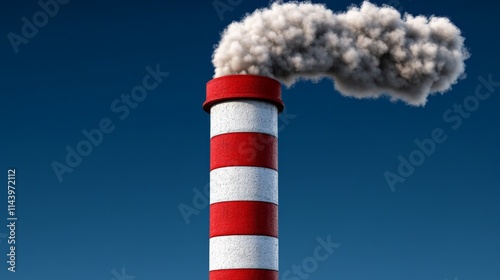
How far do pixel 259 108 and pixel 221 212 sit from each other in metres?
2.28

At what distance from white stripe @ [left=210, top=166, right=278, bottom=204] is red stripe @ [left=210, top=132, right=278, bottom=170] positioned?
122 millimetres

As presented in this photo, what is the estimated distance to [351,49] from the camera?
625 inches

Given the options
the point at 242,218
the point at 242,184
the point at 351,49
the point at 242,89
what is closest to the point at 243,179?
the point at 242,184

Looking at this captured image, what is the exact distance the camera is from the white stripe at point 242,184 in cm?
1455

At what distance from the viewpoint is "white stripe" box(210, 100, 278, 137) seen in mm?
14789

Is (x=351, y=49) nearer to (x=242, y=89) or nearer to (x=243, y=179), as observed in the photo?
(x=242, y=89)

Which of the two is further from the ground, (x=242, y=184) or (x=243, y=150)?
(x=243, y=150)

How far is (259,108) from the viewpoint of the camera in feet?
49.0

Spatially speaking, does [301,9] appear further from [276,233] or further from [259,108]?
[276,233]

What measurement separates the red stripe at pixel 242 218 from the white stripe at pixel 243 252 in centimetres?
12

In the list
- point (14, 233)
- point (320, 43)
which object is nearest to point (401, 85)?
point (320, 43)

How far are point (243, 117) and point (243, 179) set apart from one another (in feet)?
4.20

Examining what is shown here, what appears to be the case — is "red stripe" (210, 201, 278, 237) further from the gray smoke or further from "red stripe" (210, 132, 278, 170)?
the gray smoke

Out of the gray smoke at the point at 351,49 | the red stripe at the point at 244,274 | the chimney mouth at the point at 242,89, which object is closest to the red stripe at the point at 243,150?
the chimney mouth at the point at 242,89
